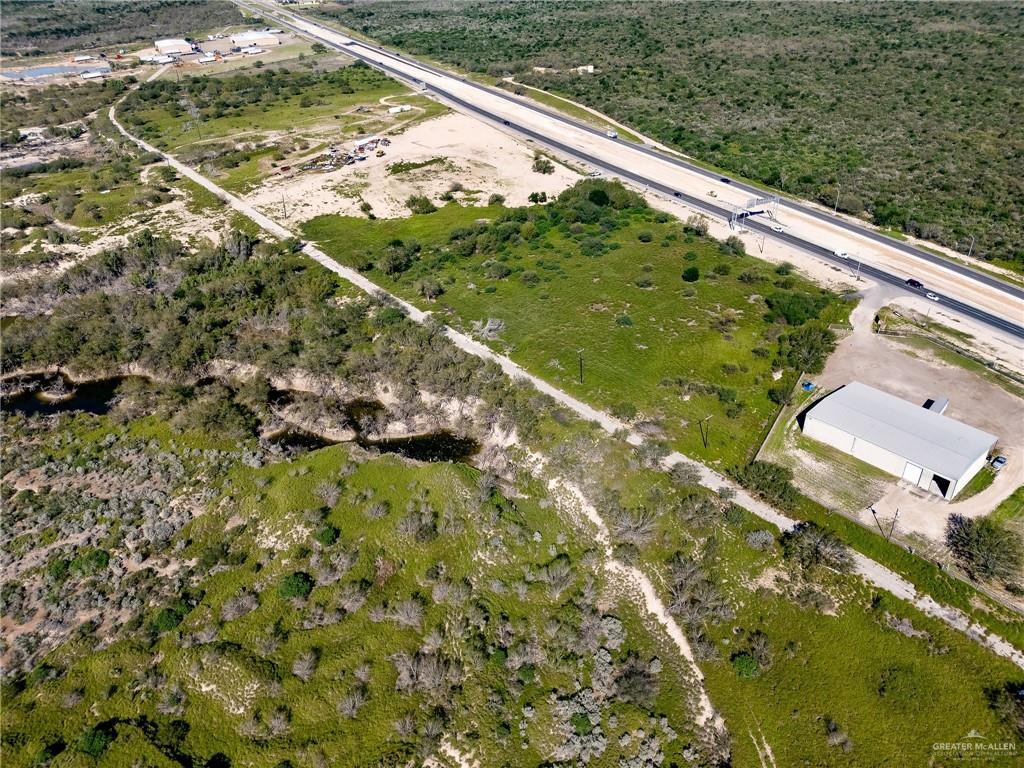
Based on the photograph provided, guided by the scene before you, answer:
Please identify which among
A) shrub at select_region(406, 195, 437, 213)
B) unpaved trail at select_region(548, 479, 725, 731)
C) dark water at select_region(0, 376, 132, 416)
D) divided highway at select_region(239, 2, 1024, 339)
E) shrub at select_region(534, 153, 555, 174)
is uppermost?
divided highway at select_region(239, 2, 1024, 339)

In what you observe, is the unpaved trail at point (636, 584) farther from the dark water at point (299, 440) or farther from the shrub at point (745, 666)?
the dark water at point (299, 440)

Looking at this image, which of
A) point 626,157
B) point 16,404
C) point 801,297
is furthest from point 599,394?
point 626,157

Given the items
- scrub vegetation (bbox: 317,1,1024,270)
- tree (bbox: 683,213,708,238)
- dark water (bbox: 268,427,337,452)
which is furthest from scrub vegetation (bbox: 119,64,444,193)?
tree (bbox: 683,213,708,238)

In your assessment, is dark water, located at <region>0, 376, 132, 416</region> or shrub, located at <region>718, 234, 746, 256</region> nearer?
dark water, located at <region>0, 376, 132, 416</region>

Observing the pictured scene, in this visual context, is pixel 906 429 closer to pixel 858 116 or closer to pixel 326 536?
pixel 326 536

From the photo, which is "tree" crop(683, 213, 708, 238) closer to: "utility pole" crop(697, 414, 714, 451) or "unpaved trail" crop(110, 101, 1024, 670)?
"unpaved trail" crop(110, 101, 1024, 670)

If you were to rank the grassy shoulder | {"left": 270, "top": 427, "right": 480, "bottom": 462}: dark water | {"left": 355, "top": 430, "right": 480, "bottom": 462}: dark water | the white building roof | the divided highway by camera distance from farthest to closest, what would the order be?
the divided highway, the grassy shoulder, {"left": 270, "top": 427, "right": 480, "bottom": 462}: dark water, {"left": 355, "top": 430, "right": 480, "bottom": 462}: dark water, the white building roof
